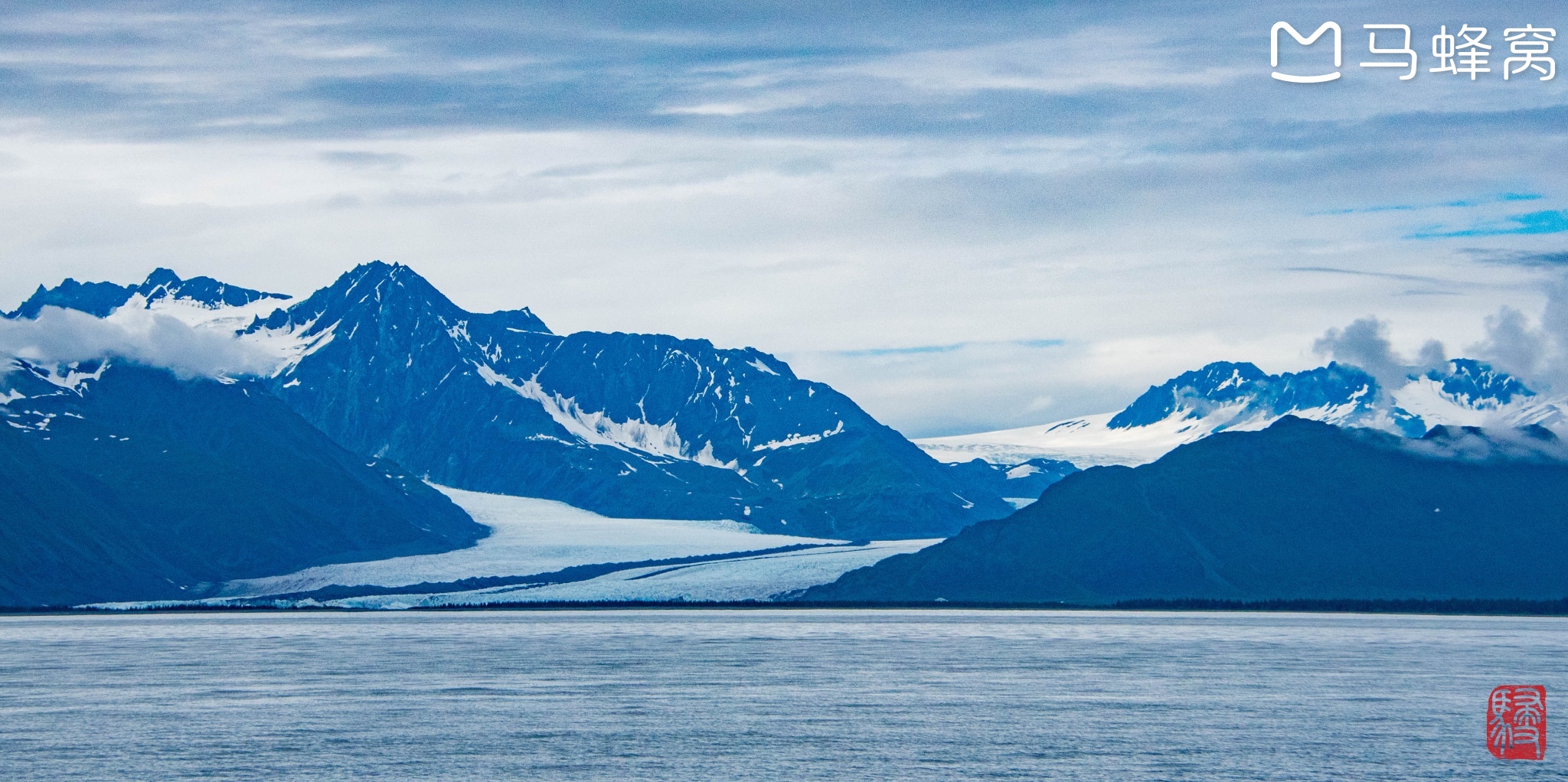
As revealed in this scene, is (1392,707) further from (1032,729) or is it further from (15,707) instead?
(15,707)

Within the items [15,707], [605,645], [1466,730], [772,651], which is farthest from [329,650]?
[1466,730]

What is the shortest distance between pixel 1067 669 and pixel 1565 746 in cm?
5715

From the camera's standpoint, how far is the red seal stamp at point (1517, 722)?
93.3m

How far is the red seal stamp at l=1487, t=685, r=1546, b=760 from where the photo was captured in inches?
3674

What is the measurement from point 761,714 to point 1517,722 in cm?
4252

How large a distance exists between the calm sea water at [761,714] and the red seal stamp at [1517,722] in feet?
4.34

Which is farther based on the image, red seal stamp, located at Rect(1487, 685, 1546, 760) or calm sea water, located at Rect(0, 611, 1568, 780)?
red seal stamp, located at Rect(1487, 685, 1546, 760)

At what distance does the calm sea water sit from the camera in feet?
292

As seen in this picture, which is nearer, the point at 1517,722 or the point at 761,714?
the point at 1517,722

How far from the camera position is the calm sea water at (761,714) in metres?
88.9

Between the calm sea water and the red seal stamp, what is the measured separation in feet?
4.34

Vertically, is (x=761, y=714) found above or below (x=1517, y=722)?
below

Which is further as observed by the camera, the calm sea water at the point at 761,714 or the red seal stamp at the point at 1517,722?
the red seal stamp at the point at 1517,722

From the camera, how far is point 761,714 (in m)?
112
